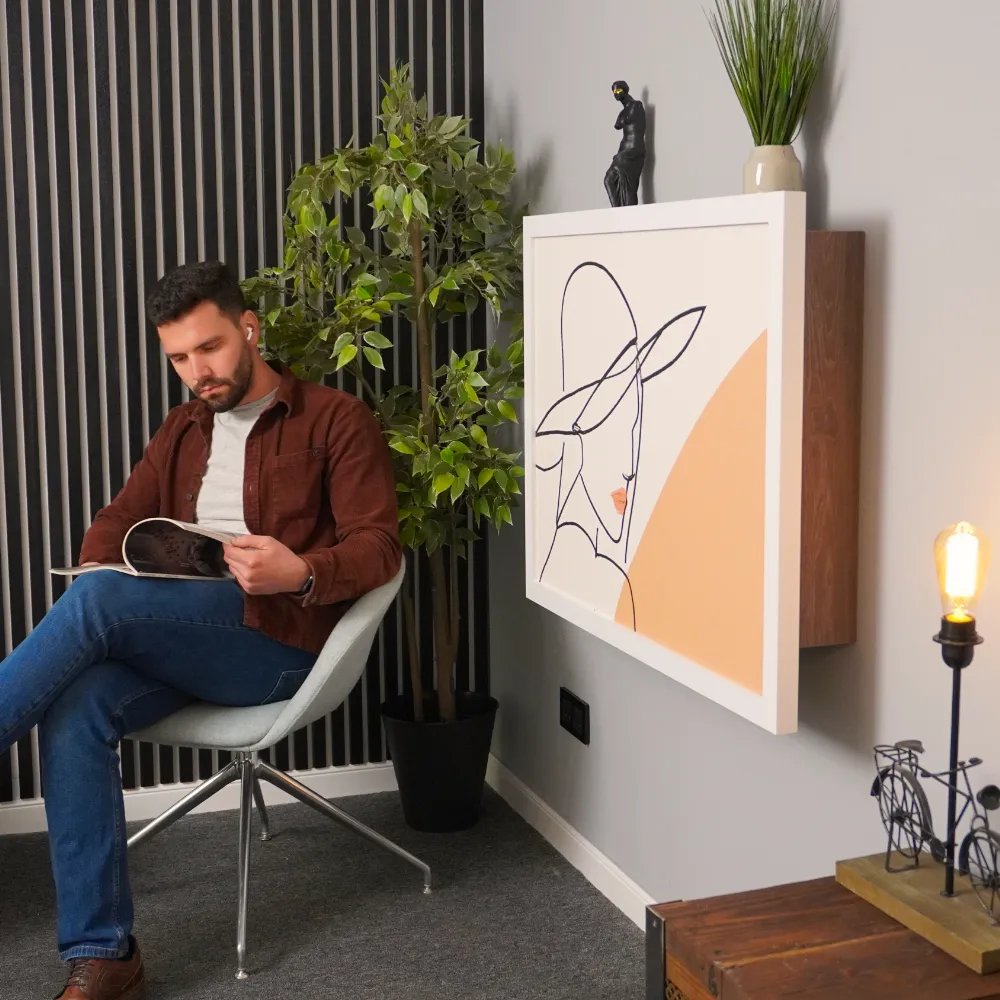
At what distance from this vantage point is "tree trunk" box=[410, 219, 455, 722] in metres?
2.83

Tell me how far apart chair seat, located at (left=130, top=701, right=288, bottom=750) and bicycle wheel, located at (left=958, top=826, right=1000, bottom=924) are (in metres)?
1.34

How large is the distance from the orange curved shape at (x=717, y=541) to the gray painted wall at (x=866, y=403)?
0.49ft

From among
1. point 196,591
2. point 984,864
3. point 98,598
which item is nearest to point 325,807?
point 196,591

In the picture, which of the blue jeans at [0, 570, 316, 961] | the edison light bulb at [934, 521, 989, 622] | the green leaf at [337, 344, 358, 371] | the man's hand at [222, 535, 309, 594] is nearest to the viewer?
the edison light bulb at [934, 521, 989, 622]

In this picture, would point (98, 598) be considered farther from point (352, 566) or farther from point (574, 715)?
point (574, 715)

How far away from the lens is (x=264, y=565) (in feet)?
7.80

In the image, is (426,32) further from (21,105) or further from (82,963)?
(82,963)

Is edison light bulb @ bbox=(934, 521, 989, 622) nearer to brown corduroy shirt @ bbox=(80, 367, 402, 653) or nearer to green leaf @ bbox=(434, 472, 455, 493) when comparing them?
brown corduroy shirt @ bbox=(80, 367, 402, 653)

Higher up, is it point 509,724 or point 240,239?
point 240,239

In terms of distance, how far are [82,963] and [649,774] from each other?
1.05 metres

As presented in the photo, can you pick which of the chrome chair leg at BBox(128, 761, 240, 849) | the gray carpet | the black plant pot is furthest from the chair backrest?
the black plant pot

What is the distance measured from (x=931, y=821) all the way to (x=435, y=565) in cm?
160

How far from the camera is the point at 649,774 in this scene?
2.50 meters

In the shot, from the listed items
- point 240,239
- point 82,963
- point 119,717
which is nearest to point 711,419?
point 119,717
